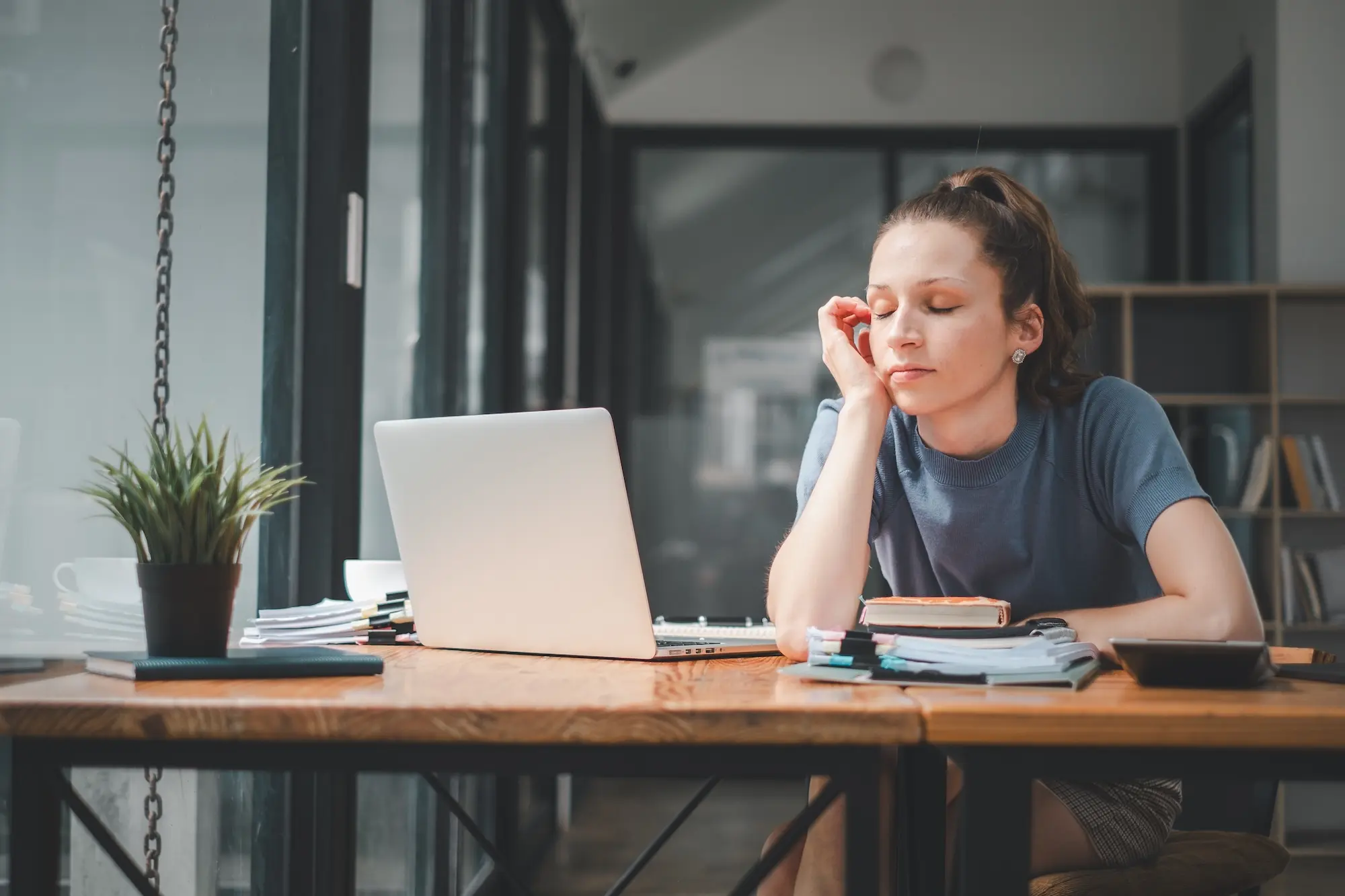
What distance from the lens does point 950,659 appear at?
1.10 m

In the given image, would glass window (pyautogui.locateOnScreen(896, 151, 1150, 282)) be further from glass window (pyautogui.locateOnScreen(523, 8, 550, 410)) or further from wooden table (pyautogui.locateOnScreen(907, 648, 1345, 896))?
wooden table (pyautogui.locateOnScreen(907, 648, 1345, 896))

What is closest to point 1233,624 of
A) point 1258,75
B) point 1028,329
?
point 1028,329

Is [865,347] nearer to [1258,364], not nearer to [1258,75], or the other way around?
[1258,364]

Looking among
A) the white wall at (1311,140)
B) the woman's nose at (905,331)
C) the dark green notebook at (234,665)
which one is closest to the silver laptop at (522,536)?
the dark green notebook at (234,665)

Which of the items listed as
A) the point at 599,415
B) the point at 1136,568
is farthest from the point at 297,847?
the point at 1136,568

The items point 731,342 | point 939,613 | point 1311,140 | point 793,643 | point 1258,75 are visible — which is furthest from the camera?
point 731,342

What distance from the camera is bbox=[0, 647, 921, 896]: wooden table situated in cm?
93

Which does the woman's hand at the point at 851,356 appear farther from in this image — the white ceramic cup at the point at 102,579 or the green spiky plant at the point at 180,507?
the white ceramic cup at the point at 102,579

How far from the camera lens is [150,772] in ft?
4.92

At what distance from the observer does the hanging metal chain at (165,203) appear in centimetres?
151

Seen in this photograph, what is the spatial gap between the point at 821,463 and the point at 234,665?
2.70ft

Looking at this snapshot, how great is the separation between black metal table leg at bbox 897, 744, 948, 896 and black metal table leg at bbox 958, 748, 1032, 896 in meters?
0.18

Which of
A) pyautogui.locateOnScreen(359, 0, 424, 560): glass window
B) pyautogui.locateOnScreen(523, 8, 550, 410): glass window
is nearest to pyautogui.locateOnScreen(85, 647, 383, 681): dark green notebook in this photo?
pyautogui.locateOnScreen(359, 0, 424, 560): glass window

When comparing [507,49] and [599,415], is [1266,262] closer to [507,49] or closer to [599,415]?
[507,49]
